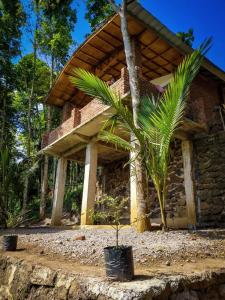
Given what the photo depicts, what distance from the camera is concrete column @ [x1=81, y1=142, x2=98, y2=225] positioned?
893cm

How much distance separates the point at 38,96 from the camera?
1958 cm

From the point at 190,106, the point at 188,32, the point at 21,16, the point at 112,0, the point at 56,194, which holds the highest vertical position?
the point at 21,16

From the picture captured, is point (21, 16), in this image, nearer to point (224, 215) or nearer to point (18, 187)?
point (18, 187)

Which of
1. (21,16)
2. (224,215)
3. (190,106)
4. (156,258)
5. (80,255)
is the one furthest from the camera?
→ (21,16)

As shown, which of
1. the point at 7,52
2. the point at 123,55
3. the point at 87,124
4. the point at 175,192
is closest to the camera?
the point at 87,124

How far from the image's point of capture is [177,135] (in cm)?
917

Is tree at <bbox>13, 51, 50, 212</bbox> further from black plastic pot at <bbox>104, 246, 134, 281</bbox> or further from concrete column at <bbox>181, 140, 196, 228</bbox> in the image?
black plastic pot at <bbox>104, 246, 134, 281</bbox>

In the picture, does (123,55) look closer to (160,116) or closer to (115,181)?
(115,181)

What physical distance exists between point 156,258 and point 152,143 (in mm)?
2209

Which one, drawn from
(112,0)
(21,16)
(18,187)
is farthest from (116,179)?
(21,16)

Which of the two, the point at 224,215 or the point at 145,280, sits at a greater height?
the point at 224,215

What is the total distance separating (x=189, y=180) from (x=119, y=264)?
6624 mm

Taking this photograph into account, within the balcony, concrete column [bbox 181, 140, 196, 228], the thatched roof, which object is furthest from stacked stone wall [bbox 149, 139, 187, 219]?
the thatched roof

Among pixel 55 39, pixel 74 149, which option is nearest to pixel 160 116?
pixel 74 149
